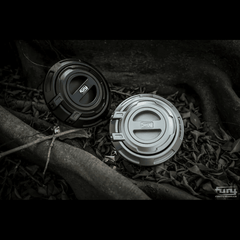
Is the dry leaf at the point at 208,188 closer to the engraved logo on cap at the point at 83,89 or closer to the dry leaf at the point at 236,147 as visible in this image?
the dry leaf at the point at 236,147

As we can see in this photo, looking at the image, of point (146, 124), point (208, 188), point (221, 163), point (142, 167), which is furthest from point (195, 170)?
point (146, 124)

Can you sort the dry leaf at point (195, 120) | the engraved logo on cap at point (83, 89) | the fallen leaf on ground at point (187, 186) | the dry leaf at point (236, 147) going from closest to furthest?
1. the fallen leaf on ground at point (187, 186)
2. the engraved logo on cap at point (83, 89)
3. the dry leaf at point (236, 147)
4. the dry leaf at point (195, 120)

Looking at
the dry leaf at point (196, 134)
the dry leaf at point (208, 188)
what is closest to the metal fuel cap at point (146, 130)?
the dry leaf at point (196, 134)

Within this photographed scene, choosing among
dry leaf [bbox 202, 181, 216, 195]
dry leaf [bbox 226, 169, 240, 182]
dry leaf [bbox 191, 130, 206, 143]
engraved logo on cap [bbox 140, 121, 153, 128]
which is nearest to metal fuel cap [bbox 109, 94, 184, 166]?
engraved logo on cap [bbox 140, 121, 153, 128]

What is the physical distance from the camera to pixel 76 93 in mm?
1315

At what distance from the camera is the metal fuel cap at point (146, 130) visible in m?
1.37

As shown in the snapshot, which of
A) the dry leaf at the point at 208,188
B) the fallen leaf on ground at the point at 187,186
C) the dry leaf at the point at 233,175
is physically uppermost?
the fallen leaf on ground at the point at 187,186

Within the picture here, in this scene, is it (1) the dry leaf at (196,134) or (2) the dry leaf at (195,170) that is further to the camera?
(1) the dry leaf at (196,134)

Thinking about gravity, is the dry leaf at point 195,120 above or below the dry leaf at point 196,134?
above

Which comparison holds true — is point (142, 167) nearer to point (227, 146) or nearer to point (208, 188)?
point (208, 188)

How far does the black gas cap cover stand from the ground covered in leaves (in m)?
0.18

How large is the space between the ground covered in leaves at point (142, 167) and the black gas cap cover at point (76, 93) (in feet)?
0.58

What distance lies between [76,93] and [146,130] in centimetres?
65

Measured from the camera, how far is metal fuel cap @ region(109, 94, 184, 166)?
137cm
